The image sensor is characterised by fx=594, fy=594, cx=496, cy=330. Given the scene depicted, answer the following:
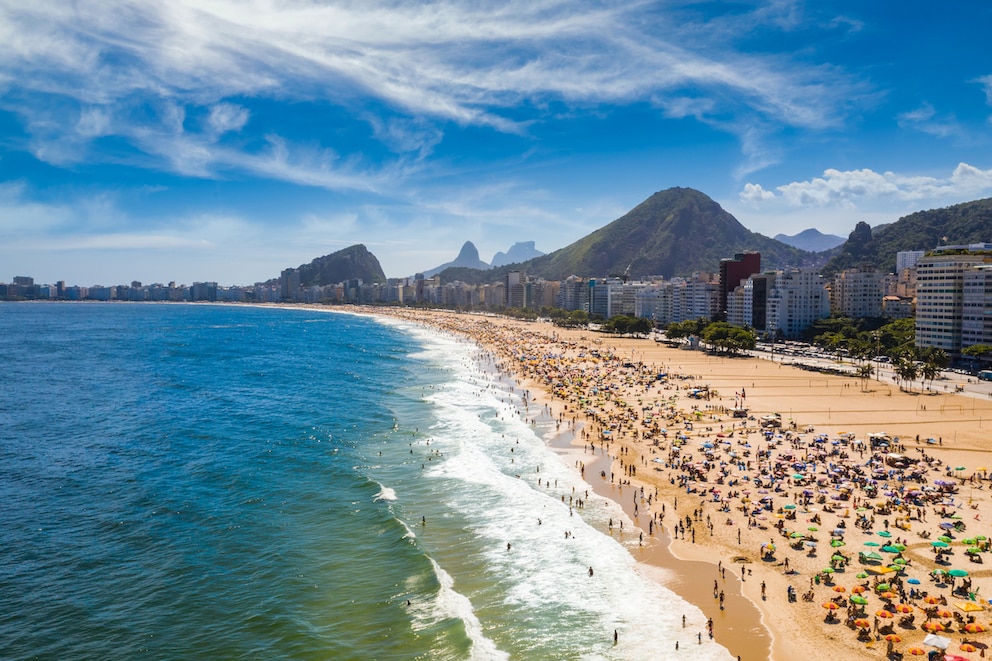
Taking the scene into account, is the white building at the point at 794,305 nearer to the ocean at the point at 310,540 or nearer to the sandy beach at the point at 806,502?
the sandy beach at the point at 806,502

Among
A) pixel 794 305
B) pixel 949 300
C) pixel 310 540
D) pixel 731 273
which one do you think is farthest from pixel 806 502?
pixel 731 273

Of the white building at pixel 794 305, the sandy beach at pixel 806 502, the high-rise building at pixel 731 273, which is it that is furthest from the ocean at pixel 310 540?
the high-rise building at pixel 731 273

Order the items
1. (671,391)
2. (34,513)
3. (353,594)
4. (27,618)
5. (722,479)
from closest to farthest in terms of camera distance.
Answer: (27,618), (353,594), (34,513), (722,479), (671,391)

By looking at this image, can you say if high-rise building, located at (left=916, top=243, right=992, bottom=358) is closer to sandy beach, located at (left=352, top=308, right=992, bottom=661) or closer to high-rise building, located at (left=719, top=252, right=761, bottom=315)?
sandy beach, located at (left=352, top=308, right=992, bottom=661)

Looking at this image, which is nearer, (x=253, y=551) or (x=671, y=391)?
(x=253, y=551)

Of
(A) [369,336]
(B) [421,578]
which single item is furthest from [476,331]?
(B) [421,578]

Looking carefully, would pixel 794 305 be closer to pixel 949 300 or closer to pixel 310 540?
pixel 949 300

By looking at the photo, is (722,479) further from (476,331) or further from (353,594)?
(476,331)
